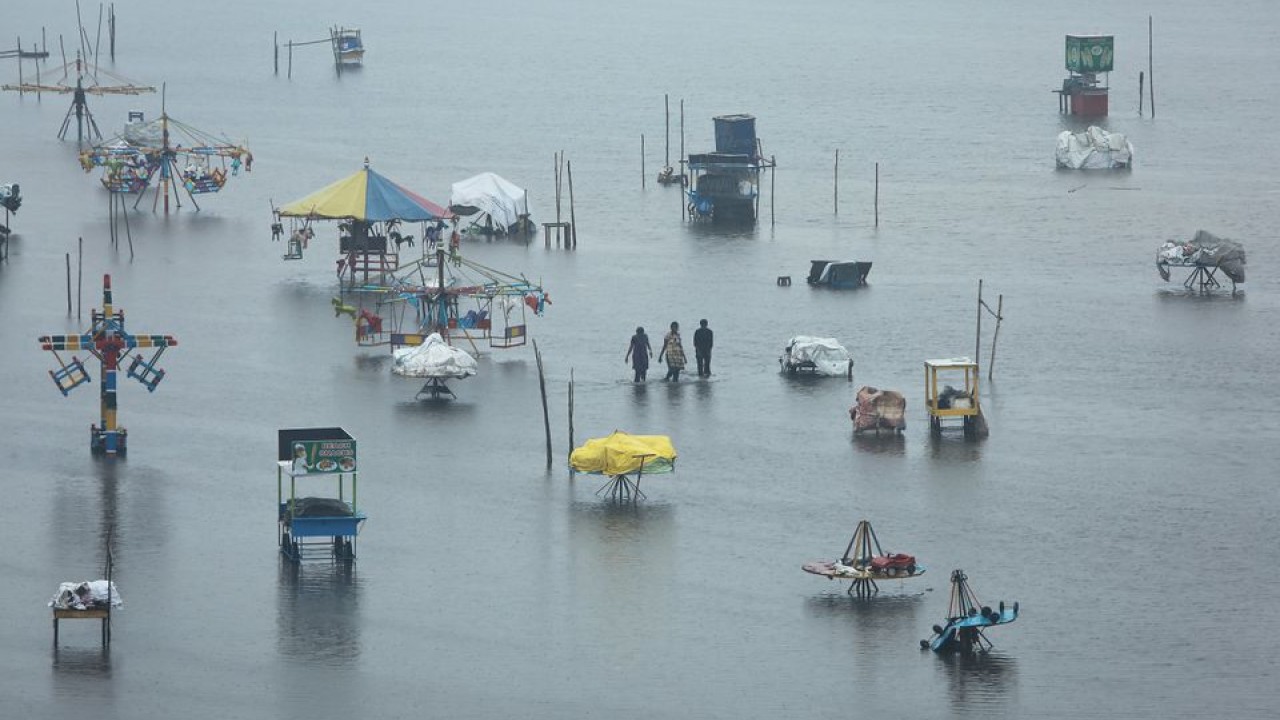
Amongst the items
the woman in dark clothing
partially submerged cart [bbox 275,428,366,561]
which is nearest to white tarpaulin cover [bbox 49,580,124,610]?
partially submerged cart [bbox 275,428,366,561]

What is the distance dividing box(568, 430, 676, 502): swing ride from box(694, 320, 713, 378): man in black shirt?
1122cm

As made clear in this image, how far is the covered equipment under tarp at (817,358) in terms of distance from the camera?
54031 millimetres

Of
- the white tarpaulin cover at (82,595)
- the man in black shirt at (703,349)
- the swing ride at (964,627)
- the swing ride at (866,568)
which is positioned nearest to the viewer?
the white tarpaulin cover at (82,595)

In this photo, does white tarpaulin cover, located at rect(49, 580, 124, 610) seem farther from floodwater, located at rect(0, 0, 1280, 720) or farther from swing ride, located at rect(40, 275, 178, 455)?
swing ride, located at rect(40, 275, 178, 455)

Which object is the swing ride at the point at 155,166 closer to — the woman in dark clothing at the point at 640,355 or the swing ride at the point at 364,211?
the swing ride at the point at 364,211

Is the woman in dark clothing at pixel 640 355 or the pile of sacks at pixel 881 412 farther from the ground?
the woman in dark clothing at pixel 640 355

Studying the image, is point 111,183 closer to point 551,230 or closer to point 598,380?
point 551,230

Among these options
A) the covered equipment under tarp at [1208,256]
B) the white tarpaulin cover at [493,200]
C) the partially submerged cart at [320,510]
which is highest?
the white tarpaulin cover at [493,200]

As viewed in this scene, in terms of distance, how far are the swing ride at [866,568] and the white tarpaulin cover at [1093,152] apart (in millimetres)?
61260

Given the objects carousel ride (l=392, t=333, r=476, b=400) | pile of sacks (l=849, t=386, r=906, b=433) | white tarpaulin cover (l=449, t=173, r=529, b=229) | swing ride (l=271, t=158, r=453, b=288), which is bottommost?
pile of sacks (l=849, t=386, r=906, b=433)

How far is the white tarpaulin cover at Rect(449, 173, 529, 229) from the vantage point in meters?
76.6

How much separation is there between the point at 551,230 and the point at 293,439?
38.6 meters

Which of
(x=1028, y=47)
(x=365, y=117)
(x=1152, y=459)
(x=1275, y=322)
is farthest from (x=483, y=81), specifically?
(x=1152, y=459)

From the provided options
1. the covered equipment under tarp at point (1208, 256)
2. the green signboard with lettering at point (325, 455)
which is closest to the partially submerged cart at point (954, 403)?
the green signboard with lettering at point (325, 455)
